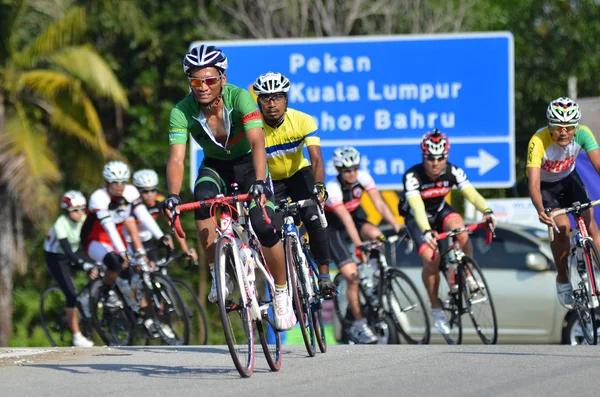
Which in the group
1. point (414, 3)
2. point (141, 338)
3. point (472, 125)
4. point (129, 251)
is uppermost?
point (414, 3)

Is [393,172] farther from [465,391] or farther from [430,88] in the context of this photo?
[465,391]

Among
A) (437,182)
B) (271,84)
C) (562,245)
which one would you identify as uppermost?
(271,84)

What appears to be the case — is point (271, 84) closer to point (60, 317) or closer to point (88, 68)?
point (60, 317)

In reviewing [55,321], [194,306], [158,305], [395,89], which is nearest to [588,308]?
[158,305]

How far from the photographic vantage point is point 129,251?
15.3 m

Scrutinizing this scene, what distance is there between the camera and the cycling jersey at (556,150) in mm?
11695

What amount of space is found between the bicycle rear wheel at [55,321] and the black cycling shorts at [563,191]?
22.7ft

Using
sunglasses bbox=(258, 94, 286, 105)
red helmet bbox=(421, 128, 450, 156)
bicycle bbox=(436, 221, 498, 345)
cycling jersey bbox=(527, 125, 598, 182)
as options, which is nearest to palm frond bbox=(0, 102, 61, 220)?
bicycle bbox=(436, 221, 498, 345)

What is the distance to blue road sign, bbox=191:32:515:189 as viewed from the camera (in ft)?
62.9

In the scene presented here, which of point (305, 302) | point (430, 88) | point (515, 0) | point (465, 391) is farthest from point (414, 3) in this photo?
point (465, 391)

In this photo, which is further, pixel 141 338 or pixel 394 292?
pixel 141 338

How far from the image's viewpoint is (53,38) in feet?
79.5

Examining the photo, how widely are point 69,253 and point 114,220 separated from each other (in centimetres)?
94

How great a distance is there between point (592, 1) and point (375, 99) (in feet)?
59.0
